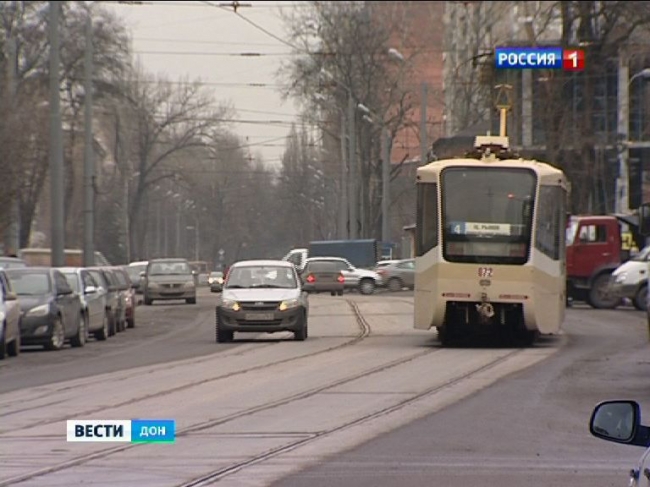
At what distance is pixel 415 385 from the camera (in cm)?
1798

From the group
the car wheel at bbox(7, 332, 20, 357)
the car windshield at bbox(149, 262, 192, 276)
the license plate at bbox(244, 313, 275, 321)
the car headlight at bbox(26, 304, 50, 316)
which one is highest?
the car windshield at bbox(149, 262, 192, 276)

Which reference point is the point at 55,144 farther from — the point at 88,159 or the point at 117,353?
the point at 117,353

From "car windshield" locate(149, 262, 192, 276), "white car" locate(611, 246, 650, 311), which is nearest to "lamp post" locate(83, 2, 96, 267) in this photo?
"car windshield" locate(149, 262, 192, 276)

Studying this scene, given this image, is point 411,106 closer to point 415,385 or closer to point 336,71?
point 336,71

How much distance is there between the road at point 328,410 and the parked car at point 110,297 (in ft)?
16.0

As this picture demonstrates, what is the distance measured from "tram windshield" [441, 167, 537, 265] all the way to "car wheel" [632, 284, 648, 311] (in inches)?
601

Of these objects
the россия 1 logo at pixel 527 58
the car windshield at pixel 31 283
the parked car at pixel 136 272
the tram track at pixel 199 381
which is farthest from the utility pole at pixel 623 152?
the car windshield at pixel 31 283

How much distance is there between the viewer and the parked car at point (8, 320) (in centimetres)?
2406

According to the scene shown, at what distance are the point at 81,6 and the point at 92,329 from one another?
3346cm

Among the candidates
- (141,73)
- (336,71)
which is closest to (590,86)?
(336,71)

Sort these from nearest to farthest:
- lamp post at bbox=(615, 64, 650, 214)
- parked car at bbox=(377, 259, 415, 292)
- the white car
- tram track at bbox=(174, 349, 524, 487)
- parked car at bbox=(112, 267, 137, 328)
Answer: tram track at bbox=(174, 349, 524, 487) < parked car at bbox=(112, 267, 137, 328) < the white car < lamp post at bbox=(615, 64, 650, 214) < parked car at bbox=(377, 259, 415, 292)

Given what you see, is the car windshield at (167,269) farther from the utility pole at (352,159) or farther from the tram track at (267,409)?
the tram track at (267,409)

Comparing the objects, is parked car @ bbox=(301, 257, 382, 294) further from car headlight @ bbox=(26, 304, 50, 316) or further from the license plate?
car headlight @ bbox=(26, 304, 50, 316)

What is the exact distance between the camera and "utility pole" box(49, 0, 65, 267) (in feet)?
120
